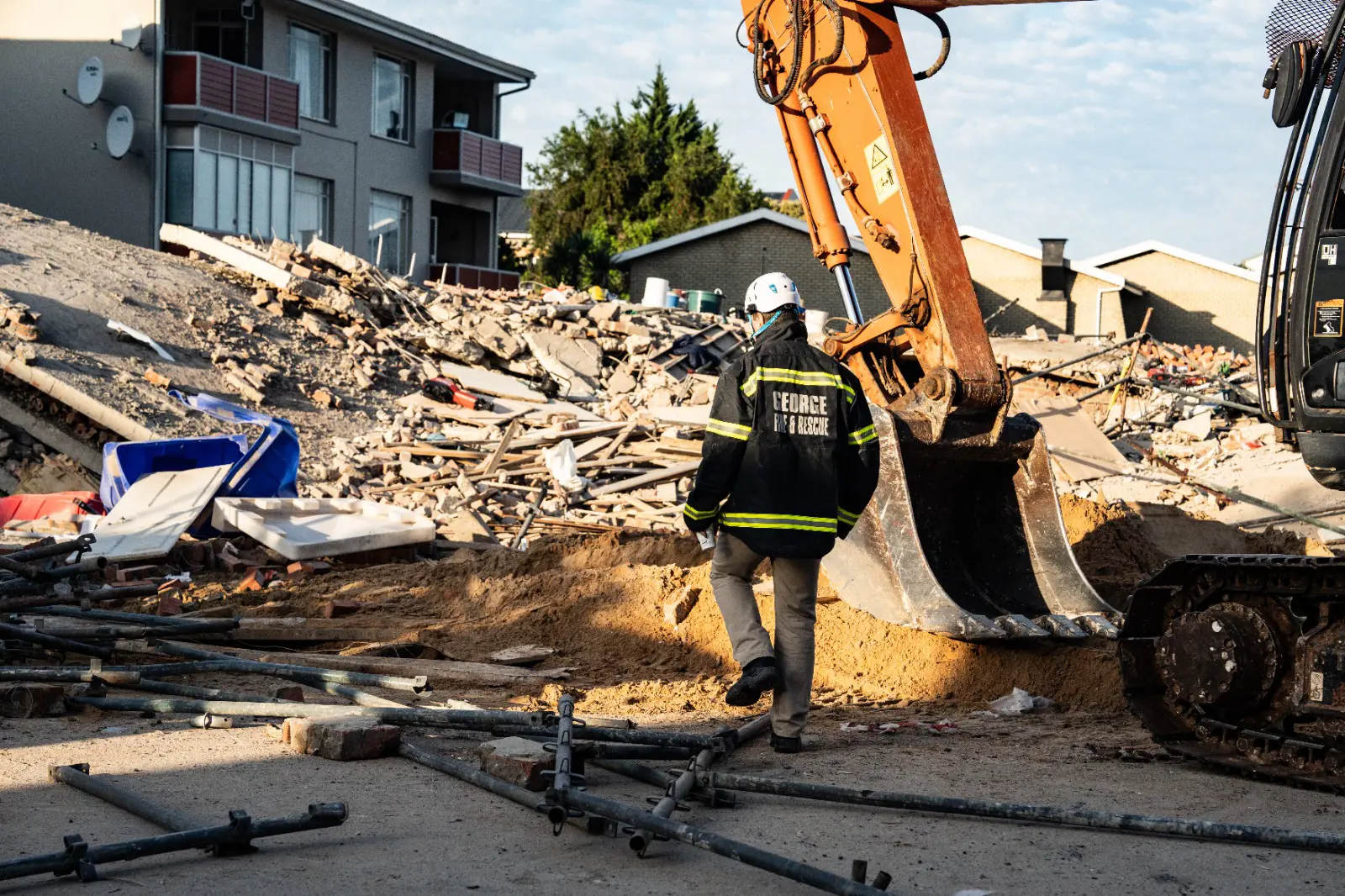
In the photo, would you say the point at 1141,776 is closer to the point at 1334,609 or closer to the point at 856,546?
the point at 1334,609

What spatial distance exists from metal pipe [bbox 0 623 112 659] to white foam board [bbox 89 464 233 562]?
375cm

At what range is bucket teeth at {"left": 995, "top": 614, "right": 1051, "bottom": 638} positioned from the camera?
7.55m

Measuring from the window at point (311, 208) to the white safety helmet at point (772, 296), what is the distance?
29.0m

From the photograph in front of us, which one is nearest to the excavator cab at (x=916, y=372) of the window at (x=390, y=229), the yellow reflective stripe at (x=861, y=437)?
the yellow reflective stripe at (x=861, y=437)

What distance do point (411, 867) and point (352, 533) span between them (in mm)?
7995

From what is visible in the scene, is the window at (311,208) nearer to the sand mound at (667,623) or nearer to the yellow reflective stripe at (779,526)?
the sand mound at (667,623)

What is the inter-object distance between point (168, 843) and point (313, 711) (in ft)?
7.23

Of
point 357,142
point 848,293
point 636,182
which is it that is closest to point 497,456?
point 848,293

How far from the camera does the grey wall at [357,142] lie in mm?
34500

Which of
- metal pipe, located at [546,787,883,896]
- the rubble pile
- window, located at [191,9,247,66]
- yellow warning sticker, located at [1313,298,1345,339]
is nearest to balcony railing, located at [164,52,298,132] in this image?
window, located at [191,9,247,66]

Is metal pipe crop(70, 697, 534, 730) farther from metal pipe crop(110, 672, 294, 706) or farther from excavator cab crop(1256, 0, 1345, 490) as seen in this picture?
excavator cab crop(1256, 0, 1345, 490)

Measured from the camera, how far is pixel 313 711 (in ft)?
21.4

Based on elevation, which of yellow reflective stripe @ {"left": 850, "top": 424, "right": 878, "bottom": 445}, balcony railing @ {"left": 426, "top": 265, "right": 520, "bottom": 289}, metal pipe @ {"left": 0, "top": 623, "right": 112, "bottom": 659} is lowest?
metal pipe @ {"left": 0, "top": 623, "right": 112, "bottom": 659}

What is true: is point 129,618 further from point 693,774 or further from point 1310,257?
point 1310,257
